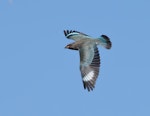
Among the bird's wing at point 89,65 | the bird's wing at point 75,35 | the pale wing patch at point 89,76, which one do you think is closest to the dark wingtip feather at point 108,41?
the bird's wing at point 89,65

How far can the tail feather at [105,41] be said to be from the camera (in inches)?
1332

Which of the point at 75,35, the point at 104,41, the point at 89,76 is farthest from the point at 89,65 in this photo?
the point at 75,35

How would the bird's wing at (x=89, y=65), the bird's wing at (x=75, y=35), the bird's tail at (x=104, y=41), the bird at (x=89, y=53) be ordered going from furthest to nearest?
the bird's wing at (x=75, y=35) → the bird's tail at (x=104, y=41) → the bird at (x=89, y=53) → the bird's wing at (x=89, y=65)

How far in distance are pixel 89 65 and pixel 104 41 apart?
0.99 meters

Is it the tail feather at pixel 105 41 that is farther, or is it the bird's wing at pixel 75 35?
the bird's wing at pixel 75 35

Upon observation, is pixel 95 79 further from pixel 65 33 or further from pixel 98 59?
pixel 65 33

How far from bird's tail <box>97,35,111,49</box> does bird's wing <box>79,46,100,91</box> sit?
268 millimetres

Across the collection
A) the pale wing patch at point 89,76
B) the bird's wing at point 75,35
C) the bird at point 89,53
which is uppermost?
the bird's wing at point 75,35

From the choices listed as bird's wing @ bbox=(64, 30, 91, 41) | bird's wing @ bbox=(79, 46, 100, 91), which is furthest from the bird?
bird's wing @ bbox=(64, 30, 91, 41)

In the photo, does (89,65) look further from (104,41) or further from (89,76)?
(104,41)

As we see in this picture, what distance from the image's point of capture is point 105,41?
112ft

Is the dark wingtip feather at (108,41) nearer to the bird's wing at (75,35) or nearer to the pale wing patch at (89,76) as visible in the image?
the bird's wing at (75,35)

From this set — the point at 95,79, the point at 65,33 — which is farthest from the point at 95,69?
the point at 65,33

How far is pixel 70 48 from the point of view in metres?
34.4
